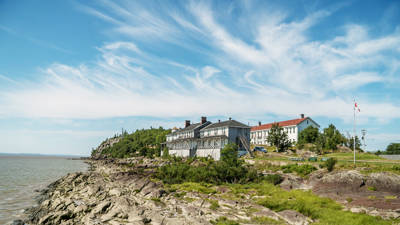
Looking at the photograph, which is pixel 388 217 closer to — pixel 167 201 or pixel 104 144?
pixel 167 201

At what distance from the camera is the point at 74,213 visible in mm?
20578

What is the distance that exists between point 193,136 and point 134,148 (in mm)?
54299

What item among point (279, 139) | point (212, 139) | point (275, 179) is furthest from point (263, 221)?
point (279, 139)

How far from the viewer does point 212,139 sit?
61.8m

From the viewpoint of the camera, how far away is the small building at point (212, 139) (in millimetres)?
59125

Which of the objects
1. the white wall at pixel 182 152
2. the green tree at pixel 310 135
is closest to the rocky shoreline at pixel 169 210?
the white wall at pixel 182 152

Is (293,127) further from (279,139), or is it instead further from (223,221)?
(223,221)

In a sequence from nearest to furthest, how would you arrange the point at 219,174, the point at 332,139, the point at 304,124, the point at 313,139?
the point at 219,174 → the point at 332,139 → the point at 313,139 → the point at 304,124

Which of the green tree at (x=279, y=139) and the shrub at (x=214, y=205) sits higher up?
the green tree at (x=279, y=139)

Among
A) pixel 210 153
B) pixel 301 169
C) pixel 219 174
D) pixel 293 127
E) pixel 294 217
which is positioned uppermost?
pixel 293 127

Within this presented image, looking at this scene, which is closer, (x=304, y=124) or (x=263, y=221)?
(x=263, y=221)

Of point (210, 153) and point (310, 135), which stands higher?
point (310, 135)

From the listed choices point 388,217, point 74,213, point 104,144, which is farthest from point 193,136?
point 104,144

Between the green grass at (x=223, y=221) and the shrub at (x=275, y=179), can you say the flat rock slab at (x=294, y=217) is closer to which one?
the green grass at (x=223, y=221)
